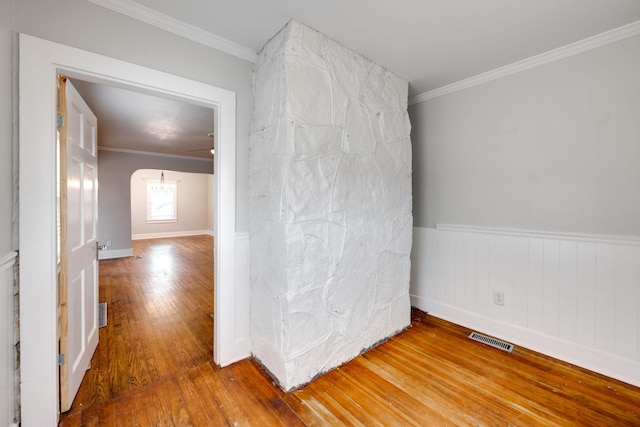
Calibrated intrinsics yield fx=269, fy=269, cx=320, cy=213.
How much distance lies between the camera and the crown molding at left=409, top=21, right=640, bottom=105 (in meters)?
1.84

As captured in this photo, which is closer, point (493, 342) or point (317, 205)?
point (317, 205)

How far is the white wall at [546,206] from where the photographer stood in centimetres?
189

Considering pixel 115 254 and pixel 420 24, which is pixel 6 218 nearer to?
pixel 420 24

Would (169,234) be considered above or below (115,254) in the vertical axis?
above

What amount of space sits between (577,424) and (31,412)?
2.91m

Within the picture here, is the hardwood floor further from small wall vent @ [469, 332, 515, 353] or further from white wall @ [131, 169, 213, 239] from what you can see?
white wall @ [131, 169, 213, 239]

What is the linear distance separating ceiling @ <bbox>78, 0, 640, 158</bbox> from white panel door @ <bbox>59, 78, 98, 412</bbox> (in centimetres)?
79

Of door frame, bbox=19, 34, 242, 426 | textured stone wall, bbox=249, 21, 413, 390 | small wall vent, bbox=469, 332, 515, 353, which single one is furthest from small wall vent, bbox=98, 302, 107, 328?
small wall vent, bbox=469, 332, 515, 353

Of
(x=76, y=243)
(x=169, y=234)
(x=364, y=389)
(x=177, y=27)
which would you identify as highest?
(x=177, y=27)

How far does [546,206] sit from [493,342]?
4.09 ft

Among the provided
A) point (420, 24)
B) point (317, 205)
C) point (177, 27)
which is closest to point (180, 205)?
point (177, 27)

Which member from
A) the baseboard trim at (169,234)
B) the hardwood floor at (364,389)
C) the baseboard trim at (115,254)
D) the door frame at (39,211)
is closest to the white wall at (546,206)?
the hardwood floor at (364,389)

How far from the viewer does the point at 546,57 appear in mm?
2141

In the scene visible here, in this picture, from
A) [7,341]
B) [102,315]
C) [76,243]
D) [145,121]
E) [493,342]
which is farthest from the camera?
[145,121]
